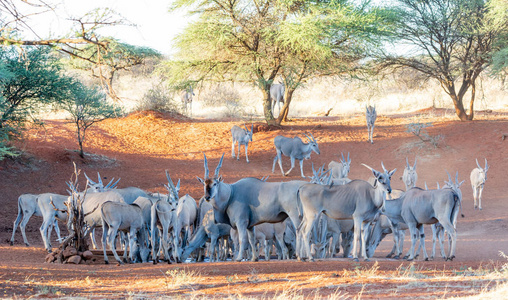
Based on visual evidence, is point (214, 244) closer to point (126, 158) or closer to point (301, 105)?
point (126, 158)

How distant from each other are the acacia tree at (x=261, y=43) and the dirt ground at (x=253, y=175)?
289 centimetres

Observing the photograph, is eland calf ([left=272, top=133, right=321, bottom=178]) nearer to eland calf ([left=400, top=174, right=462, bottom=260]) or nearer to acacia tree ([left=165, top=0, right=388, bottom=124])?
acacia tree ([left=165, top=0, right=388, bottom=124])

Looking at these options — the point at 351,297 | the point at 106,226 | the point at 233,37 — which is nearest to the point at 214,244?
the point at 106,226

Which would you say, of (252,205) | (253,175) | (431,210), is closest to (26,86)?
(253,175)

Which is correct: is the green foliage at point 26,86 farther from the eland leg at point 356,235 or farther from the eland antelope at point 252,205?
the eland leg at point 356,235

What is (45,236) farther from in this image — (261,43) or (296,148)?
(261,43)

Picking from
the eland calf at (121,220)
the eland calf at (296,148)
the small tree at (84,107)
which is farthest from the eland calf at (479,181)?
the small tree at (84,107)

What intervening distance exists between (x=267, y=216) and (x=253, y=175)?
10650mm

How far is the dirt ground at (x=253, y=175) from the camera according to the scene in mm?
7660

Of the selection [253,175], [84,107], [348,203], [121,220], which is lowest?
[253,175]

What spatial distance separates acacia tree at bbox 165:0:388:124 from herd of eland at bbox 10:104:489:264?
13.2m

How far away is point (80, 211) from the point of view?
11.5 m

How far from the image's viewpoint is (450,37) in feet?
90.1

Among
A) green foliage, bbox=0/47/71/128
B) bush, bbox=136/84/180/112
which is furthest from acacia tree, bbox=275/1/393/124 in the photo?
green foliage, bbox=0/47/71/128
